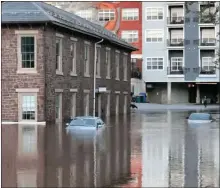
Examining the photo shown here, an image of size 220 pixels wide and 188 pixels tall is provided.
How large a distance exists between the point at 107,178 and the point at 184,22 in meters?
64.5

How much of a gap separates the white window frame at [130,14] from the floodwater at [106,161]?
5495 cm

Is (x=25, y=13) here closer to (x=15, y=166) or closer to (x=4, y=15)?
(x=4, y=15)

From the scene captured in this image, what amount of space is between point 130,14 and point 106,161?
63.9 meters

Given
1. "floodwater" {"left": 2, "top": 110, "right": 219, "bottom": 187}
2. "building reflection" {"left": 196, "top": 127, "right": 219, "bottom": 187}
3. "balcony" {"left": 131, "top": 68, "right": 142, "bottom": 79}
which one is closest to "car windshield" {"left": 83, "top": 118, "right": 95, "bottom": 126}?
"floodwater" {"left": 2, "top": 110, "right": 219, "bottom": 187}

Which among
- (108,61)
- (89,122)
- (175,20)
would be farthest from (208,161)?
(175,20)

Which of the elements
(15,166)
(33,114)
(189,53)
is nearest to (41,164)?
(15,166)

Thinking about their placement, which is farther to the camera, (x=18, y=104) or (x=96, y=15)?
(x=96, y=15)

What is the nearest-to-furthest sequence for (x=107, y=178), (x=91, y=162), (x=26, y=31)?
1. (x=107, y=178)
2. (x=91, y=162)
3. (x=26, y=31)

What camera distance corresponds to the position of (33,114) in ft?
106

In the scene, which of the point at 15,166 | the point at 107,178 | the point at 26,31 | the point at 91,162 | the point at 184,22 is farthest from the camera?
the point at 184,22

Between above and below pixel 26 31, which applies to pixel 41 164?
below

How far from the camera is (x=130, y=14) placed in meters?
78.7

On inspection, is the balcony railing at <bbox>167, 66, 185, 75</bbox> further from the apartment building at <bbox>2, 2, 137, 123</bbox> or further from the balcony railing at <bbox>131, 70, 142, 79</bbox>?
the apartment building at <bbox>2, 2, 137, 123</bbox>

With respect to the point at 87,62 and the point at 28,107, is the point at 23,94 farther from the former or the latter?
the point at 87,62
